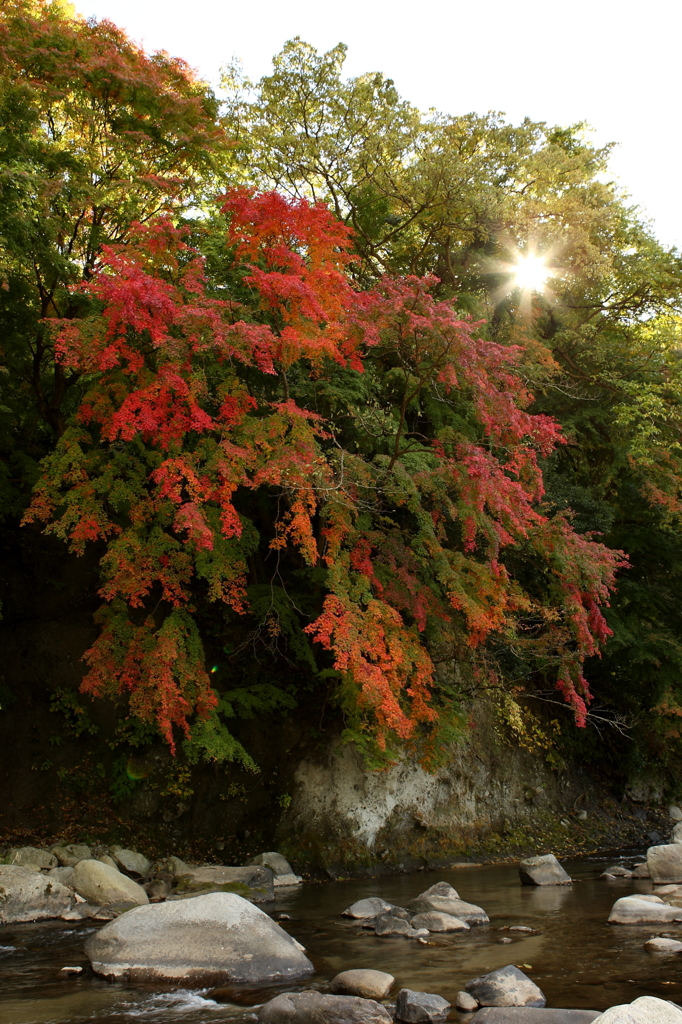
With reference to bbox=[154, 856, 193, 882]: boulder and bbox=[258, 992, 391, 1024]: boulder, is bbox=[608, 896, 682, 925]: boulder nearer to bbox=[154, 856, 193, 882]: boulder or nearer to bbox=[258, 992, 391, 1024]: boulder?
bbox=[258, 992, 391, 1024]: boulder

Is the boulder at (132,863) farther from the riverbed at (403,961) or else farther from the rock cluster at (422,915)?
the rock cluster at (422,915)

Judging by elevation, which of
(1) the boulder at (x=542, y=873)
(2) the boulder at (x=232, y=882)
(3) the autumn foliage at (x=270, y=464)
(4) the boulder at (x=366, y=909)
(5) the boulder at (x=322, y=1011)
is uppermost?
(3) the autumn foliage at (x=270, y=464)

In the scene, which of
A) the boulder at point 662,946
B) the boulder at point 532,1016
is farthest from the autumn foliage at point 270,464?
the boulder at point 532,1016

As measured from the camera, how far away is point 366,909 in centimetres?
785

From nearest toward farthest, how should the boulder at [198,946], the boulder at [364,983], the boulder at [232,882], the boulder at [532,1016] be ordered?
the boulder at [532,1016]
the boulder at [364,983]
the boulder at [198,946]
the boulder at [232,882]

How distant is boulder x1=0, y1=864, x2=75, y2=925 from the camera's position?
25.2 ft

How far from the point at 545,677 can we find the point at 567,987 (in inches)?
394

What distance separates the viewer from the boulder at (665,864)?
9211 millimetres

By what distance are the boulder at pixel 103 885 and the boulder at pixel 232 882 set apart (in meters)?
0.50

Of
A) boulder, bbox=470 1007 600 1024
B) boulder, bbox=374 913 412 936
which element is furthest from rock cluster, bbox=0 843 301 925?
boulder, bbox=470 1007 600 1024

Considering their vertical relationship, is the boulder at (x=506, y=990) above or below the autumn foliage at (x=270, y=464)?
below

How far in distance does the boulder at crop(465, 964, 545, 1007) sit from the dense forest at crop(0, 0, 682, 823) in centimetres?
382

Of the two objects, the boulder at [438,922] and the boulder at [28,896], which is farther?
the boulder at [28,896]

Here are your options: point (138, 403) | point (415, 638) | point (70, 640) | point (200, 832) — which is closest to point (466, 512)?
point (415, 638)
